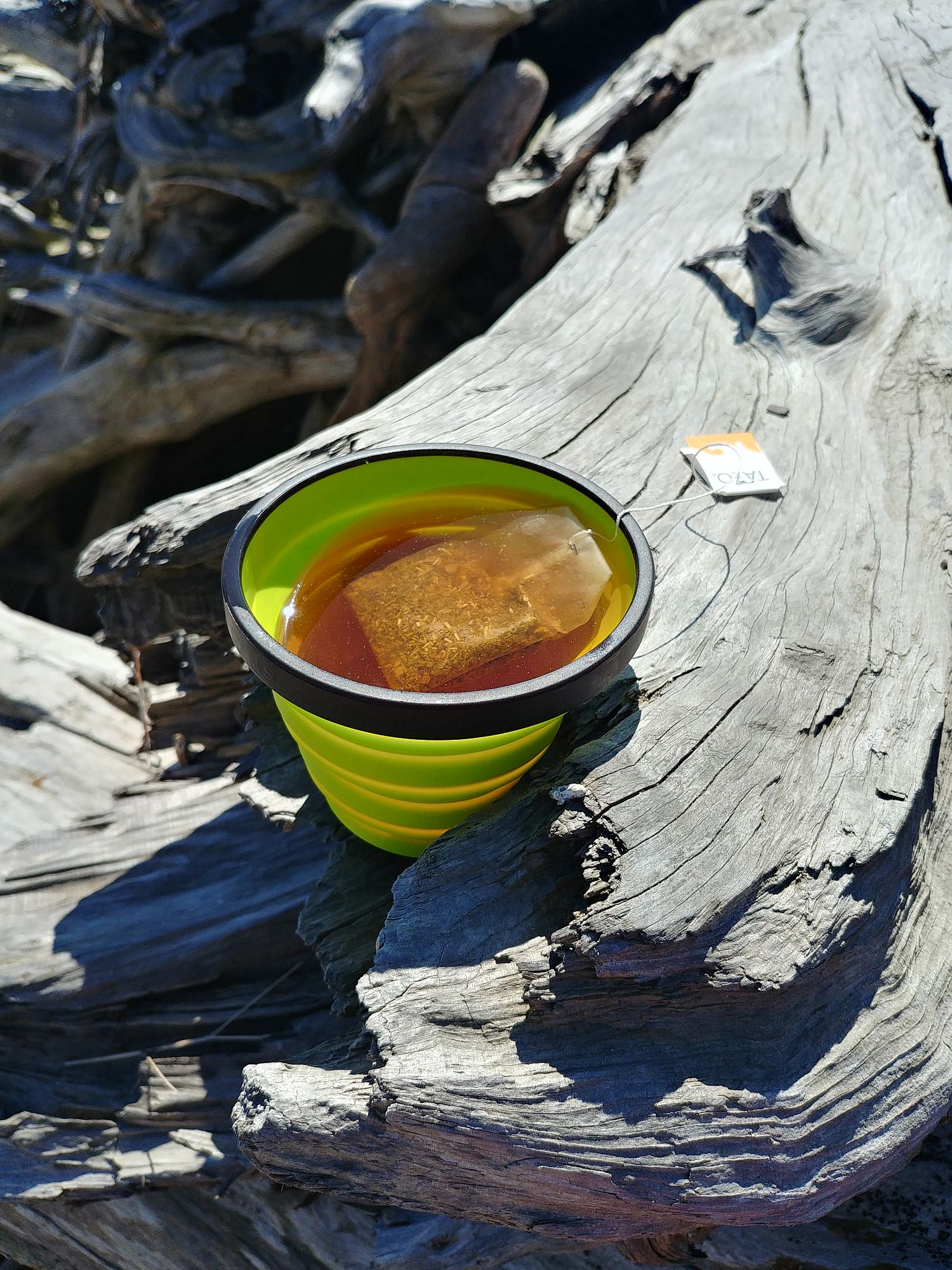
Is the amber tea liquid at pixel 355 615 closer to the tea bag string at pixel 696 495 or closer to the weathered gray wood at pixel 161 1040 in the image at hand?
the tea bag string at pixel 696 495

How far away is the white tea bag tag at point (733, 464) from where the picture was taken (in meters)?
2.06

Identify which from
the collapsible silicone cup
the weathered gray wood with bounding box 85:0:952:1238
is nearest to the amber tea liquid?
the collapsible silicone cup

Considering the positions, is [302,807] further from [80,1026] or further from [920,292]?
[920,292]

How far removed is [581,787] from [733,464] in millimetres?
959

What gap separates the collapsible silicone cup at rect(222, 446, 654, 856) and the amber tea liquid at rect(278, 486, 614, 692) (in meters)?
0.01

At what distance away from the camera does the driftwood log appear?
52.1 inches

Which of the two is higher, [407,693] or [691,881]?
[407,693]

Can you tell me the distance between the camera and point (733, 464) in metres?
2.10

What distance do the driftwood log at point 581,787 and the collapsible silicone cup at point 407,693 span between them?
110mm

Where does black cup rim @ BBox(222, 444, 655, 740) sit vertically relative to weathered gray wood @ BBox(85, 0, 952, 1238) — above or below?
above

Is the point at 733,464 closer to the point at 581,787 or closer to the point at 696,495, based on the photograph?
the point at 696,495

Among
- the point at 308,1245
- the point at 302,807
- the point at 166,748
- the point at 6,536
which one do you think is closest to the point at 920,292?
the point at 302,807

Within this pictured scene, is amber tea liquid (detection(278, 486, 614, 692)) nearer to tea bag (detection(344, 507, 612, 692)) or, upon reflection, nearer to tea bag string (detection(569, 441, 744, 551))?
tea bag (detection(344, 507, 612, 692))

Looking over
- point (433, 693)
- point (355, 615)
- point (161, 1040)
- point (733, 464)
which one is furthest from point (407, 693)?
point (161, 1040)
